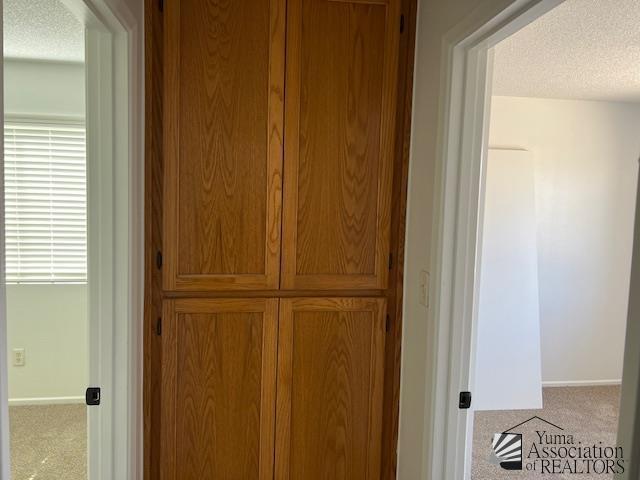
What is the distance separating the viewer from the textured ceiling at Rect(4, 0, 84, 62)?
217 cm

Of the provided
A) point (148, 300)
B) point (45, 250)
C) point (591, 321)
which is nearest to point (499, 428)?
point (591, 321)

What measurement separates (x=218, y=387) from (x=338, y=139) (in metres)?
1.00

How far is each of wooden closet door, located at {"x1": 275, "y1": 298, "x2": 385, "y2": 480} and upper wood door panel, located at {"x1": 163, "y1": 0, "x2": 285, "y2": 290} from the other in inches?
→ 11.9

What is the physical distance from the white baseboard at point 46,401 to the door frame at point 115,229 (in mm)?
2093

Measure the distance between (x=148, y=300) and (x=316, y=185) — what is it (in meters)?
0.71

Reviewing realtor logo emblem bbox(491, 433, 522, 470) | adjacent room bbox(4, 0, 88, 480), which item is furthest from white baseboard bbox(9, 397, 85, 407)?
realtor logo emblem bbox(491, 433, 522, 470)

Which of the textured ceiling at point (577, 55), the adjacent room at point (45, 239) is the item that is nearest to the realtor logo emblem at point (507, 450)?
the textured ceiling at point (577, 55)

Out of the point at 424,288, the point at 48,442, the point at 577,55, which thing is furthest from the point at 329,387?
the point at 577,55

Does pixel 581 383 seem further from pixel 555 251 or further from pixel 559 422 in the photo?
pixel 555 251

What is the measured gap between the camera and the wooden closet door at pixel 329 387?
1.77m

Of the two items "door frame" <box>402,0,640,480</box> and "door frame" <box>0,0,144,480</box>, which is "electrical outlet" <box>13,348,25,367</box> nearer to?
"door frame" <box>0,0,144,480</box>

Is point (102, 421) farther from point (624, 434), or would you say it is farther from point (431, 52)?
point (431, 52)

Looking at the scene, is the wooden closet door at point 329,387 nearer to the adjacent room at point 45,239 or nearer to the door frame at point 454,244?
the door frame at point 454,244

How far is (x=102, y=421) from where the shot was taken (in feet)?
4.89
